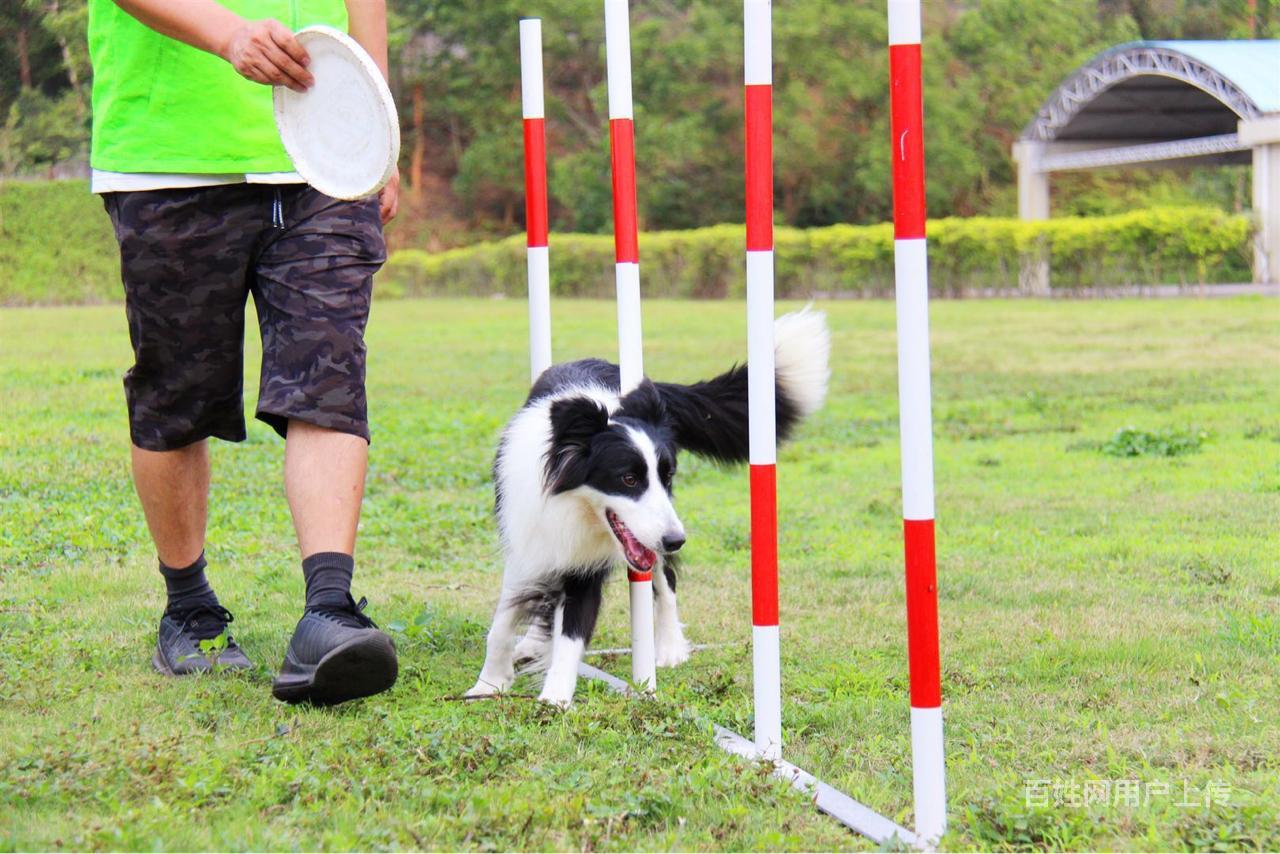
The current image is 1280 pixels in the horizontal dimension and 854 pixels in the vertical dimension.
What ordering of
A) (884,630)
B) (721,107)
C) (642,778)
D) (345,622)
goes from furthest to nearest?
1. (721,107)
2. (884,630)
3. (345,622)
4. (642,778)

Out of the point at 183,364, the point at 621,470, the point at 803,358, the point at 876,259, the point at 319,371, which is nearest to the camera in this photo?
the point at 319,371

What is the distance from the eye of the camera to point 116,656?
3756 mm

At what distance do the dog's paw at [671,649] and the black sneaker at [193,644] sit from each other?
3.87 ft

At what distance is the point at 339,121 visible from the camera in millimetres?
3059

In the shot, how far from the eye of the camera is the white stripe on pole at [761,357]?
9.42 ft

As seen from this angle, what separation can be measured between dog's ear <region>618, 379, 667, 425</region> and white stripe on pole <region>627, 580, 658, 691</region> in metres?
0.45

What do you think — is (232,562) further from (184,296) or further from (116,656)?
(184,296)

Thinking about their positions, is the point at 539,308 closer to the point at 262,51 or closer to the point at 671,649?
the point at 671,649

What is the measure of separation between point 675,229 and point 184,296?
29560mm

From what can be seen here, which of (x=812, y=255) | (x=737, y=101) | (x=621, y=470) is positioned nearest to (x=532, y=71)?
(x=621, y=470)

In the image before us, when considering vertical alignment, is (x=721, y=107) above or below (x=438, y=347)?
above

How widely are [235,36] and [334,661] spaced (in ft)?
4.41

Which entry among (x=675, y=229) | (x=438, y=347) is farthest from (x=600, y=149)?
(x=438, y=347)

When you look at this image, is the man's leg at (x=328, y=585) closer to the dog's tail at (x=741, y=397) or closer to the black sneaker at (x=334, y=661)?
the black sneaker at (x=334, y=661)
